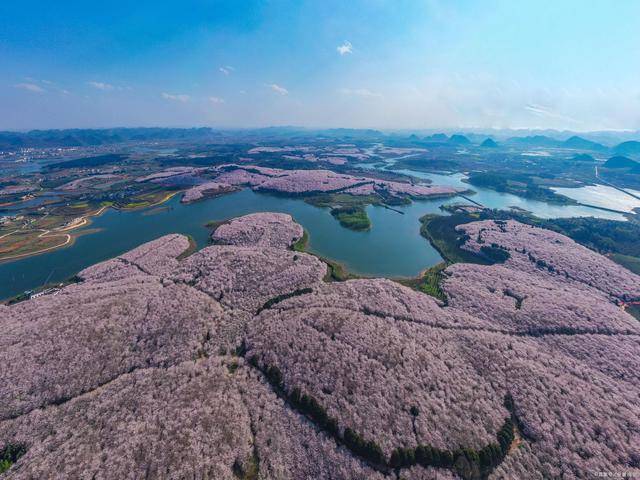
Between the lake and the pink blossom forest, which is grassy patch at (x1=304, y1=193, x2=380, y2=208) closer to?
the lake

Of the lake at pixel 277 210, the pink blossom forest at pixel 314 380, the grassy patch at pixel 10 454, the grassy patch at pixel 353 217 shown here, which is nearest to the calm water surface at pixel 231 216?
the lake at pixel 277 210

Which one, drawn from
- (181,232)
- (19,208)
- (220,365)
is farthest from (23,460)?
(19,208)

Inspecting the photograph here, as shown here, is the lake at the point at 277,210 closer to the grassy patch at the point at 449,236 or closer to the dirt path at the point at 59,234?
the dirt path at the point at 59,234

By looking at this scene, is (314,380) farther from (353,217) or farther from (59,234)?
(59,234)

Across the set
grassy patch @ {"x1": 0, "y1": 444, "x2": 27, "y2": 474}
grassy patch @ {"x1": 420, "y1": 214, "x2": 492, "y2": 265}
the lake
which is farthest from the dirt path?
grassy patch @ {"x1": 420, "y1": 214, "x2": 492, "y2": 265}

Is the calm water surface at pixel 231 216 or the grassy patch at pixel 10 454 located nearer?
the grassy patch at pixel 10 454

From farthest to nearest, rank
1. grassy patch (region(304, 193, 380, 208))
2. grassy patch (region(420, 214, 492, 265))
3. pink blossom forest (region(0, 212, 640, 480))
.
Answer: grassy patch (region(304, 193, 380, 208)) → grassy patch (region(420, 214, 492, 265)) → pink blossom forest (region(0, 212, 640, 480))
